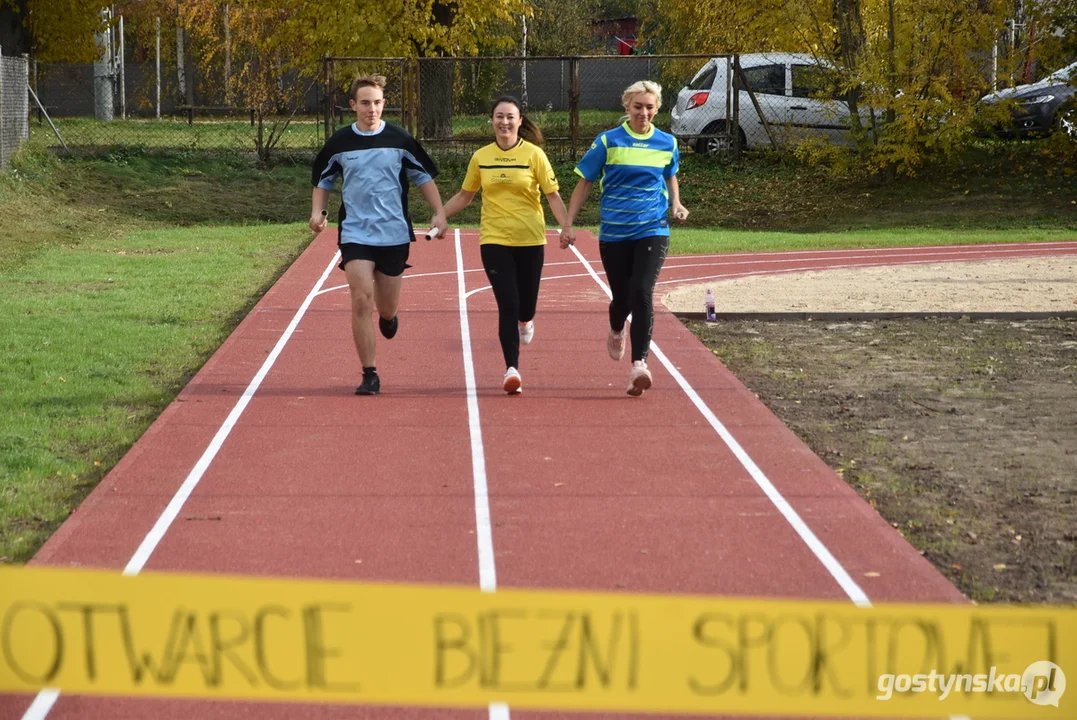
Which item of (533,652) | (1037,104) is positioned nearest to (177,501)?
(533,652)

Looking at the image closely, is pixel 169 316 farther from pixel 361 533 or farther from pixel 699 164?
pixel 699 164

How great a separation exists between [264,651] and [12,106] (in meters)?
23.8

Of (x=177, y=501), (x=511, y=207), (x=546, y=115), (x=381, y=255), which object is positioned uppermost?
(x=546, y=115)

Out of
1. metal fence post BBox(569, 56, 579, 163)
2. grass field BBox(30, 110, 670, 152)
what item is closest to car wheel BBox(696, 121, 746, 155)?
grass field BBox(30, 110, 670, 152)

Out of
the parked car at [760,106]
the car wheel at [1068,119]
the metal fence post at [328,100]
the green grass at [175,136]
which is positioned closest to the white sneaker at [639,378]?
the car wheel at [1068,119]

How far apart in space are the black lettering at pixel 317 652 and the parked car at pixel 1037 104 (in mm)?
23343

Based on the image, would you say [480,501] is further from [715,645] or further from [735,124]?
[735,124]

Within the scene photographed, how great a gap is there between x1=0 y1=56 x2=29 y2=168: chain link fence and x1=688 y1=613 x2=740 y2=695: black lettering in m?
22.3

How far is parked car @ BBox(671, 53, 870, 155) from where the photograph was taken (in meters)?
27.5

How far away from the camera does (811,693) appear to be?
151 inches

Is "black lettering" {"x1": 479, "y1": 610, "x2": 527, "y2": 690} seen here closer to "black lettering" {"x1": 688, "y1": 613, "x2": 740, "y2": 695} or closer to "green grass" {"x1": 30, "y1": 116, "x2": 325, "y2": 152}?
"black lettering" {"x1": 688, "y1": 613, "x2": 740, "y2": 695}

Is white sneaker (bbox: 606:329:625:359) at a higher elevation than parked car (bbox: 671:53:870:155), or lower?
lower

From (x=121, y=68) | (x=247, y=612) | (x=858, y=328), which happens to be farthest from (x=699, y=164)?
(x=121, y=68)

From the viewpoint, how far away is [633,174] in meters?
9.22
